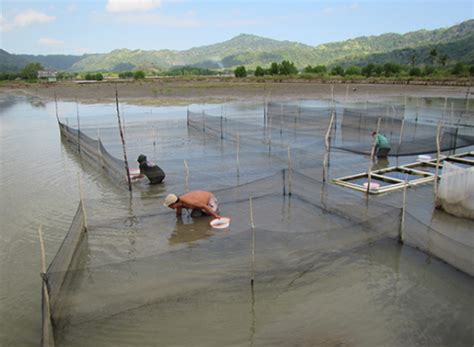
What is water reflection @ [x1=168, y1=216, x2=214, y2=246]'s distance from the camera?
6.68 metres

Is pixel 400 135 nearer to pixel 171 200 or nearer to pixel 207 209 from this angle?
pixel 207 209

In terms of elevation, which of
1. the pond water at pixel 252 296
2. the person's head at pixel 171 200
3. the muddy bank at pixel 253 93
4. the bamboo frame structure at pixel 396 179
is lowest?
the pond water at pixel 252 296

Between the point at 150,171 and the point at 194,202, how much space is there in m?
3.00

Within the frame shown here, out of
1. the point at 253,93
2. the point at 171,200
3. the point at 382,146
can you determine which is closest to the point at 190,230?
the point at 171,200

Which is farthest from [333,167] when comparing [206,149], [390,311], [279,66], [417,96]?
[279,66]

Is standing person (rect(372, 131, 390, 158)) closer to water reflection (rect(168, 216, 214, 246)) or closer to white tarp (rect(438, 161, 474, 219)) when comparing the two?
white tarp (rect(438, 161, 474, 219))

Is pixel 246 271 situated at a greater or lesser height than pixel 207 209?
lesser

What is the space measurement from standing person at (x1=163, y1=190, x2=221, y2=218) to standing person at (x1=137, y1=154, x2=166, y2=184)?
2.61m

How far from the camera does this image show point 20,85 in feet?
187

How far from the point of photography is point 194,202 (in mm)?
6996

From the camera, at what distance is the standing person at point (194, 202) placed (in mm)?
7012

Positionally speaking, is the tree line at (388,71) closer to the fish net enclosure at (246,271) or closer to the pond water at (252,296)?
the fish net enclosure at (246,271)

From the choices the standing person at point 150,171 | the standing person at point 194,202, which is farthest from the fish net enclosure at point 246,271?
the standing person at point 150,171

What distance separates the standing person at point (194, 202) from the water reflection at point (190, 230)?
7.4 inches
